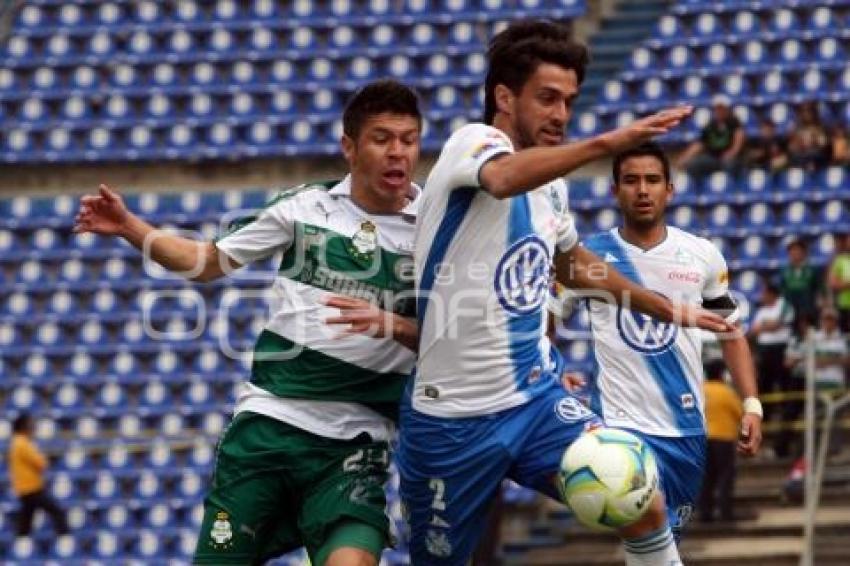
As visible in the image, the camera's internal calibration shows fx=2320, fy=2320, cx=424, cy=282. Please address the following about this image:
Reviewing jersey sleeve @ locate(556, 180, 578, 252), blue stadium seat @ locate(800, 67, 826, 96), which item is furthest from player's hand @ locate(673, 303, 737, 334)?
blue stadium seat @ locate(800, 67, 826, 96)

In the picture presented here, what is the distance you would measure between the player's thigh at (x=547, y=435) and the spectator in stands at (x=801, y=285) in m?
9.73

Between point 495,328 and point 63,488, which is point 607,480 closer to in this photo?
point 495,328

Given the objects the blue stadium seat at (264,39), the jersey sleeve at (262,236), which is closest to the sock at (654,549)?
the jersey sleeve at (262,236)

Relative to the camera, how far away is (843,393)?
1653cm

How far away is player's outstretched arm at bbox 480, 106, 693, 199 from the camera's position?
25.5 ft

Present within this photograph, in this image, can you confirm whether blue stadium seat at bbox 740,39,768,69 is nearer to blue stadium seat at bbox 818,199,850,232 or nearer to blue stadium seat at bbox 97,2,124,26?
blue stadium seat at bbox 818,199,850,232

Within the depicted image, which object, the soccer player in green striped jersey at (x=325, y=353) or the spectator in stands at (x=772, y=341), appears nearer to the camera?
the soccer player in green striped jersey at (x=325, y=353)

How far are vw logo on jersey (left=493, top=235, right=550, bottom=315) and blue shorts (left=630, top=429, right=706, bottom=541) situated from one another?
6.45 feet

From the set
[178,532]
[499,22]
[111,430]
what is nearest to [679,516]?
[178,532]

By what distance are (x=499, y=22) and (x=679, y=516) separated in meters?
13.4

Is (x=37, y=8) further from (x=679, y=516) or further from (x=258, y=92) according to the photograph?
(x=679, y=516)

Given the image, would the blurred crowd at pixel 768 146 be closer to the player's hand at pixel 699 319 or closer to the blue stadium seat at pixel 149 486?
the blue stadium seat at pixel 149 486

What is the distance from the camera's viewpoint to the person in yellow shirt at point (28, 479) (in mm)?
19984

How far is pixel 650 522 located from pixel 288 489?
1600 millimetres
